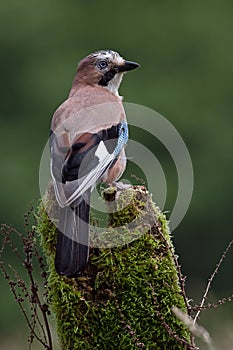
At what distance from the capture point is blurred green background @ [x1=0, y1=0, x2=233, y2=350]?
1770 cm

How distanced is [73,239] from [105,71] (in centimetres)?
193

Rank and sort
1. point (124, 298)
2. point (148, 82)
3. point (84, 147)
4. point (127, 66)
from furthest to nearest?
point (148, 82)
point (127, 66)
point (84, 147)
point (124, 298)

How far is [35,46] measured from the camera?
1892cm

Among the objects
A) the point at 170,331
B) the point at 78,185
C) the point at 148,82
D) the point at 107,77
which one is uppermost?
the point at 148,82

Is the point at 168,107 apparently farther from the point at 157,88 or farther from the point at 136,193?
the point at 136,193

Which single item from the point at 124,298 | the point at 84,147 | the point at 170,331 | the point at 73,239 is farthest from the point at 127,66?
the point at 170,331

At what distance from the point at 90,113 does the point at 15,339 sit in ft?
11.1

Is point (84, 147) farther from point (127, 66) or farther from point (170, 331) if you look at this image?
point (127, 66)

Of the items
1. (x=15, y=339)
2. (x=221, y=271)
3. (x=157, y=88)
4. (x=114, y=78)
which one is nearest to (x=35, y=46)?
(x=157, y=88)

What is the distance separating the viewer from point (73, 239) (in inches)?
203

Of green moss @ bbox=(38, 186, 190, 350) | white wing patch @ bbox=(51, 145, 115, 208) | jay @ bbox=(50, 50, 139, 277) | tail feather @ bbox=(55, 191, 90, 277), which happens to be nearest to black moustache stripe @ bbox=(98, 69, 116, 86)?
jay @ bbox=(50, 50, 139, 277)

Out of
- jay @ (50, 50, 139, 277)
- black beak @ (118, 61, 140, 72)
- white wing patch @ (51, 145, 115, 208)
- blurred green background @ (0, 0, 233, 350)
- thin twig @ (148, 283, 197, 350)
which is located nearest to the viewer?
thin twig @ (148, 283, 197, 350)

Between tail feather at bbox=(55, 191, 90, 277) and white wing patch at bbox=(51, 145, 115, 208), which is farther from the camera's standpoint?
white wing patch at bbox=(51, 145, 115, 208)

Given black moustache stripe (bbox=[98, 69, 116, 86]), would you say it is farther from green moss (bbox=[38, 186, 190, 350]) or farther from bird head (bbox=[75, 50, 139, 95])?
green moss (bbox=[38, 186, 190, 350])
